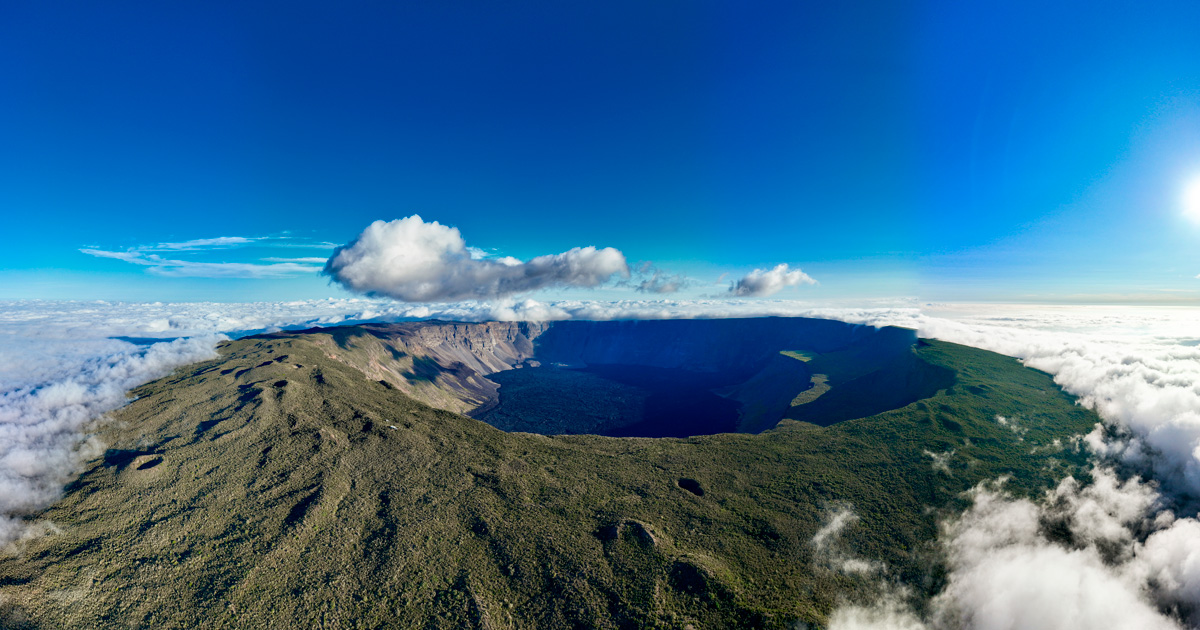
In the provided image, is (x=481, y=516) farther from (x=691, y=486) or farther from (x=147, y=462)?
(x=147, y=462)

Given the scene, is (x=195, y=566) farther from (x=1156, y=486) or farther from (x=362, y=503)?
(x=1156, y=486)

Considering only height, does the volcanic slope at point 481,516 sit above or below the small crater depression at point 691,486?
above

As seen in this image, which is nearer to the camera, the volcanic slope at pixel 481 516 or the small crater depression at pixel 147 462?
the volcanic slope at pixel 481 516

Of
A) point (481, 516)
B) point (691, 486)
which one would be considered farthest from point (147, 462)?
point (691, 486)

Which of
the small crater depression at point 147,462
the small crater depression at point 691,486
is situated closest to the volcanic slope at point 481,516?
the small crater depression at point 147,462

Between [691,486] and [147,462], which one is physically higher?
[147,462]

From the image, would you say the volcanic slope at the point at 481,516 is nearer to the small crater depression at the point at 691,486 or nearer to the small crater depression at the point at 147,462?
the small crater depression at the point at 147,462
